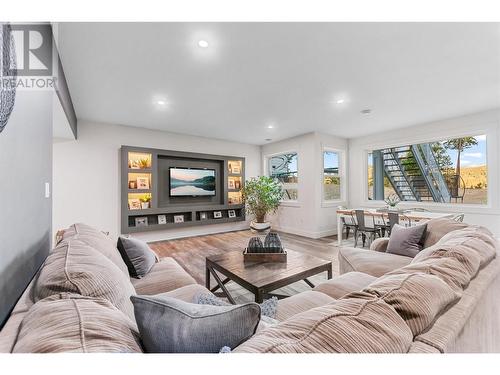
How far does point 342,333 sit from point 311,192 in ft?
15.7

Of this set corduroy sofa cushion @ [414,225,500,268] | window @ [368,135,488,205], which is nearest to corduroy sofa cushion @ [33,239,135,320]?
corduroy sofa cushion @ [414,225,500,268]

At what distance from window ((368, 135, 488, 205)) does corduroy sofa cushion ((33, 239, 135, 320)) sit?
17.7ft

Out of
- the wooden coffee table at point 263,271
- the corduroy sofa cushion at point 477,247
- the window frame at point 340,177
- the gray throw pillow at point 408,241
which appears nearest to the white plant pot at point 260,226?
the window frame at point 340,177

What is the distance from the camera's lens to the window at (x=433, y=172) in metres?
4.04

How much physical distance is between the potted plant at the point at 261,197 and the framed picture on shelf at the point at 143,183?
2263 millimetres

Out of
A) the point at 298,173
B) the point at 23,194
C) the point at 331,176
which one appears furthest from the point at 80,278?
the point at 331,176

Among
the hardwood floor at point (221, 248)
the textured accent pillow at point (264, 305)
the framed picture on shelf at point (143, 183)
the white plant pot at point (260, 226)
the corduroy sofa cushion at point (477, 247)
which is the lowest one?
the hardwood floor at point (221, 248)

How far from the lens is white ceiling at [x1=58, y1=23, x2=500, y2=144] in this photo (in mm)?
1886

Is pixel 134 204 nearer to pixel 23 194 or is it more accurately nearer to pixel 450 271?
pixel 23 194

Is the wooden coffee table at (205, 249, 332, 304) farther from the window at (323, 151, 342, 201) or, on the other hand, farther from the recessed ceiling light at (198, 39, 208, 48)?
the window at (323, 151, 342, 201)

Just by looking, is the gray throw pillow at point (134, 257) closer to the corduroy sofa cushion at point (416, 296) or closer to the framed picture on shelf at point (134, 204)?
the corduroy sofa cushion at point (416, 296)
